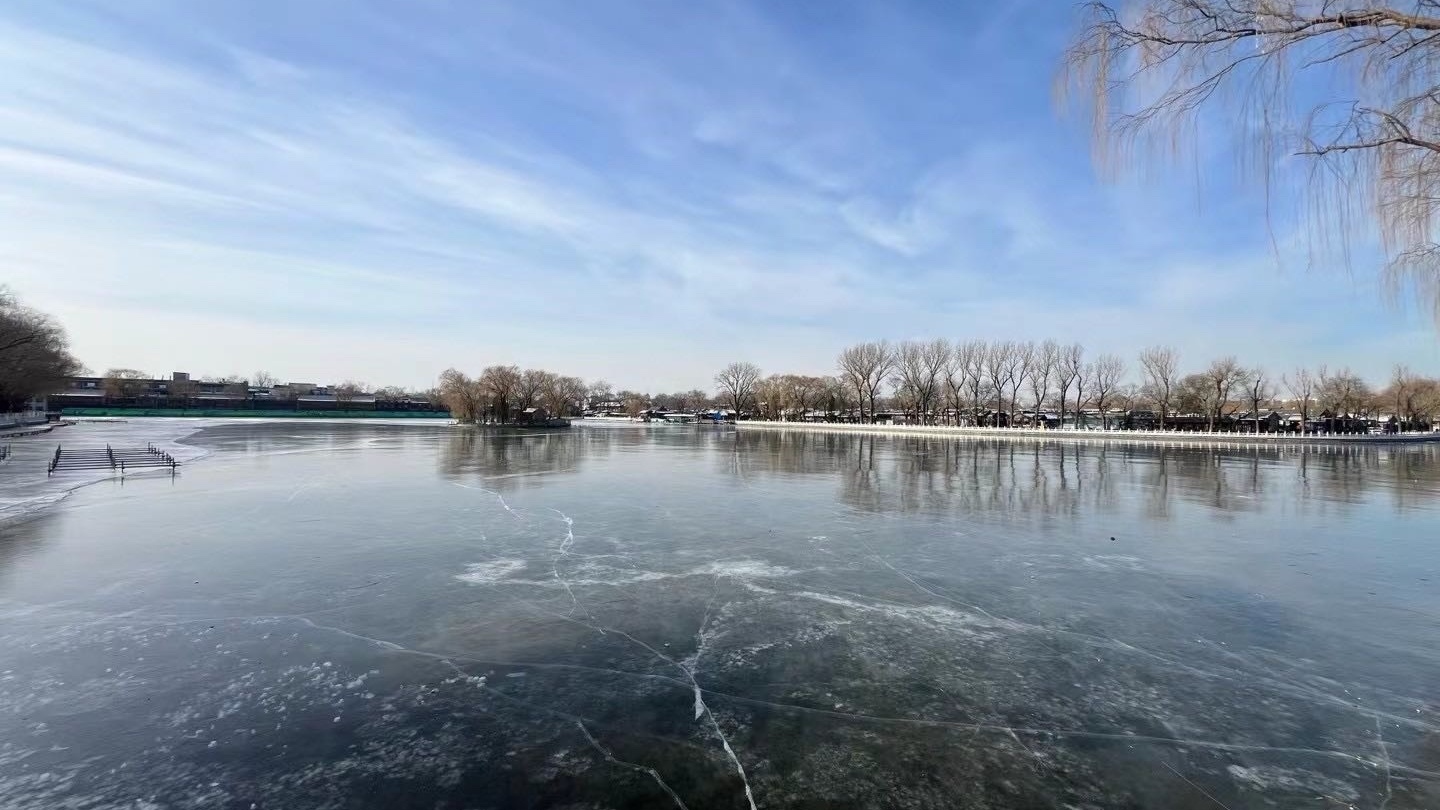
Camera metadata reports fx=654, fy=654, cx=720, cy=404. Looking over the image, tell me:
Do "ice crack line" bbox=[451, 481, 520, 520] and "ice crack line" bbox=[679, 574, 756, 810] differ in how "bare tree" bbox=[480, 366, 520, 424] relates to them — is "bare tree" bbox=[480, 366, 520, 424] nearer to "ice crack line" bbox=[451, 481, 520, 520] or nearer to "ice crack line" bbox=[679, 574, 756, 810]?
"ice crack line" bbox=[451, 481, 520, 520]

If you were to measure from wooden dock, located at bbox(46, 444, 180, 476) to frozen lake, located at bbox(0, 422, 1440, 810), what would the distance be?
9.95m

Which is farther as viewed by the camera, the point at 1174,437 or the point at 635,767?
the point at 1174,437

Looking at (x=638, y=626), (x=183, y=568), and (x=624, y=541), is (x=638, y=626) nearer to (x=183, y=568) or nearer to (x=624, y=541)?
(x=624, y=541)

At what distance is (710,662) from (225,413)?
427 feet

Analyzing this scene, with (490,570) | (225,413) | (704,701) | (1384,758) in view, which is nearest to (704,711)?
(704,701)

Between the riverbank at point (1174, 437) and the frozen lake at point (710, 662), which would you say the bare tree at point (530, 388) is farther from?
the frozen lake at point (710, 662)

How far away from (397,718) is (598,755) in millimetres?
1540

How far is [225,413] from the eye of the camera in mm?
107375

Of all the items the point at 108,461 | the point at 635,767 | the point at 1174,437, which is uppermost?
the point at 1174,437

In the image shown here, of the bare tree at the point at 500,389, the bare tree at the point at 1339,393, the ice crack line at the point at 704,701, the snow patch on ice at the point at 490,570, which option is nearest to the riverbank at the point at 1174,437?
the bare tree at the point at 1339,393

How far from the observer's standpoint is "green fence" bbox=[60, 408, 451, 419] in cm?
9631

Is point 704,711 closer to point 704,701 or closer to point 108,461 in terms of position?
point 704,701

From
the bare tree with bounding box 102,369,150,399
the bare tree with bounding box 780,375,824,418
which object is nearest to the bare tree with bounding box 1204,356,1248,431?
the bare tree with bounding box 780,375,824,418

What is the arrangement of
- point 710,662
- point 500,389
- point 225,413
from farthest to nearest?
point 225,413 → point 500,389 → point 710,662
